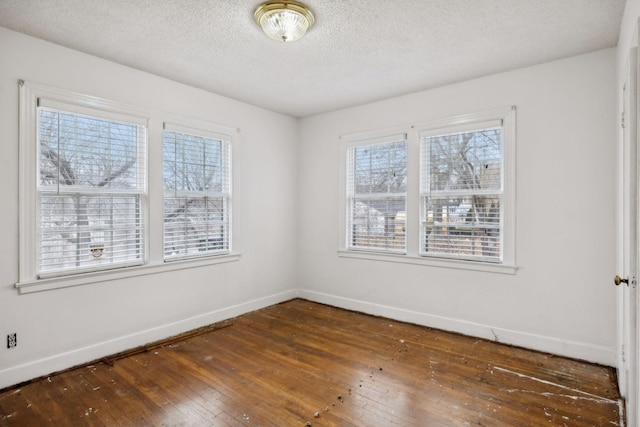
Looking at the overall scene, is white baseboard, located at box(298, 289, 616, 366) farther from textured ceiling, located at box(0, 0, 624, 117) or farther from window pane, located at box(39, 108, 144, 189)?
window pane, located at box(39, 108, 144, 189)

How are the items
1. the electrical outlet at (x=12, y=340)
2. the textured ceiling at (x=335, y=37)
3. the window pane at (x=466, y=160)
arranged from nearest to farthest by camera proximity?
1. the textured ceiling at (x=335, y=37)
2. the electrical outlet at (x=12, y=340)
3. the window pane at (x=466, y=160)

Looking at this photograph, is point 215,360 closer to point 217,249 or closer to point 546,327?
point 217,249

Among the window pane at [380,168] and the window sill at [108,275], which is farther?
the window pane at [380,168]

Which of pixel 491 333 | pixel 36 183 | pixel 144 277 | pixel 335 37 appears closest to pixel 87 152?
pixel 36 183

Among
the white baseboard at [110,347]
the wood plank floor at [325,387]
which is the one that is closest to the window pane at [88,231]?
the white baseboard at [110,347]

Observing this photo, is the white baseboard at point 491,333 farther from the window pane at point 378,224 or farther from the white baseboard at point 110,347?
the white baseboard at point 110,347

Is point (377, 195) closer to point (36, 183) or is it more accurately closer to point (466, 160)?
point (466, 160)

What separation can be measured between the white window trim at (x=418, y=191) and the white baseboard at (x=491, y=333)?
573mm

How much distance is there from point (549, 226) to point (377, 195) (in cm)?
184

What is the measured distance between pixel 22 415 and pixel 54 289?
941mm

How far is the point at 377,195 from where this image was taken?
4.37 meters

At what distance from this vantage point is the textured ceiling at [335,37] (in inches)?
92.1

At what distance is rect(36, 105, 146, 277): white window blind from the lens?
2830 millimetres

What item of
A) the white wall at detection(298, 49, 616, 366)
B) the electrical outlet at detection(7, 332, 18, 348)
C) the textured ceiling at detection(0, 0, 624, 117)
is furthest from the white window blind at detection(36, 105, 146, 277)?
the white wall at detection(298, 49, 616, 366)
